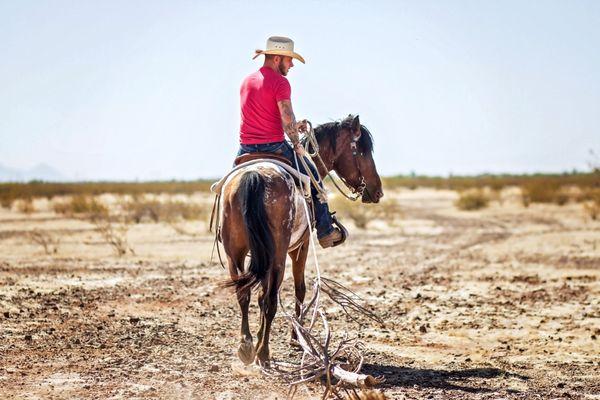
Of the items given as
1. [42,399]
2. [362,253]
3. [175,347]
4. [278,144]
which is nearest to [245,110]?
[278,144]

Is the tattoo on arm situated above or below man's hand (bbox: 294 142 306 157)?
above

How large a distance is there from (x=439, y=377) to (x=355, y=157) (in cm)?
248

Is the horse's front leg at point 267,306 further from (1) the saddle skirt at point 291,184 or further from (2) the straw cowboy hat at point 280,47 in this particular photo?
(2) the straw cowboy hat at point 280,47

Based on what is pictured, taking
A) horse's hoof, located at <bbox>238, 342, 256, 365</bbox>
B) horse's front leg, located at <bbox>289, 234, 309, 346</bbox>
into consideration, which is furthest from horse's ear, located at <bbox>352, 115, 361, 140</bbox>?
horse's hoof, located at <bbox>238, 342, 256, 365</bbox>

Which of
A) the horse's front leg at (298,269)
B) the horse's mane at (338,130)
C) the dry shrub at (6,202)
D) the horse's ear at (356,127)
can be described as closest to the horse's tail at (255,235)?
the horse's front leg at (298,269)

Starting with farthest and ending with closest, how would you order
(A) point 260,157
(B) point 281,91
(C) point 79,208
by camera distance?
1. (C) point 79,208
2. (A) point 260,157
3. (B) point 281,91

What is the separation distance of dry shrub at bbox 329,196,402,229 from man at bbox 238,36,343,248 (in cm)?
A: 2079

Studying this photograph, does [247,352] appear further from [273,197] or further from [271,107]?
[271,107]

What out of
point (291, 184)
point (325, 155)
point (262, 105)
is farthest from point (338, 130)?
point (291, 184)

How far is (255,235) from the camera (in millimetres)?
6086

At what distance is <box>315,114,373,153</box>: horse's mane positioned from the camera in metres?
7.64

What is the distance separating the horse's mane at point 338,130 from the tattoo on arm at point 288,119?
91cm

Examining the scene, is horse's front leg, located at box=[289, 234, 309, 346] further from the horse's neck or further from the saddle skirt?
the horse's neck

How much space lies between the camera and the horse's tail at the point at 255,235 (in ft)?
19.9
